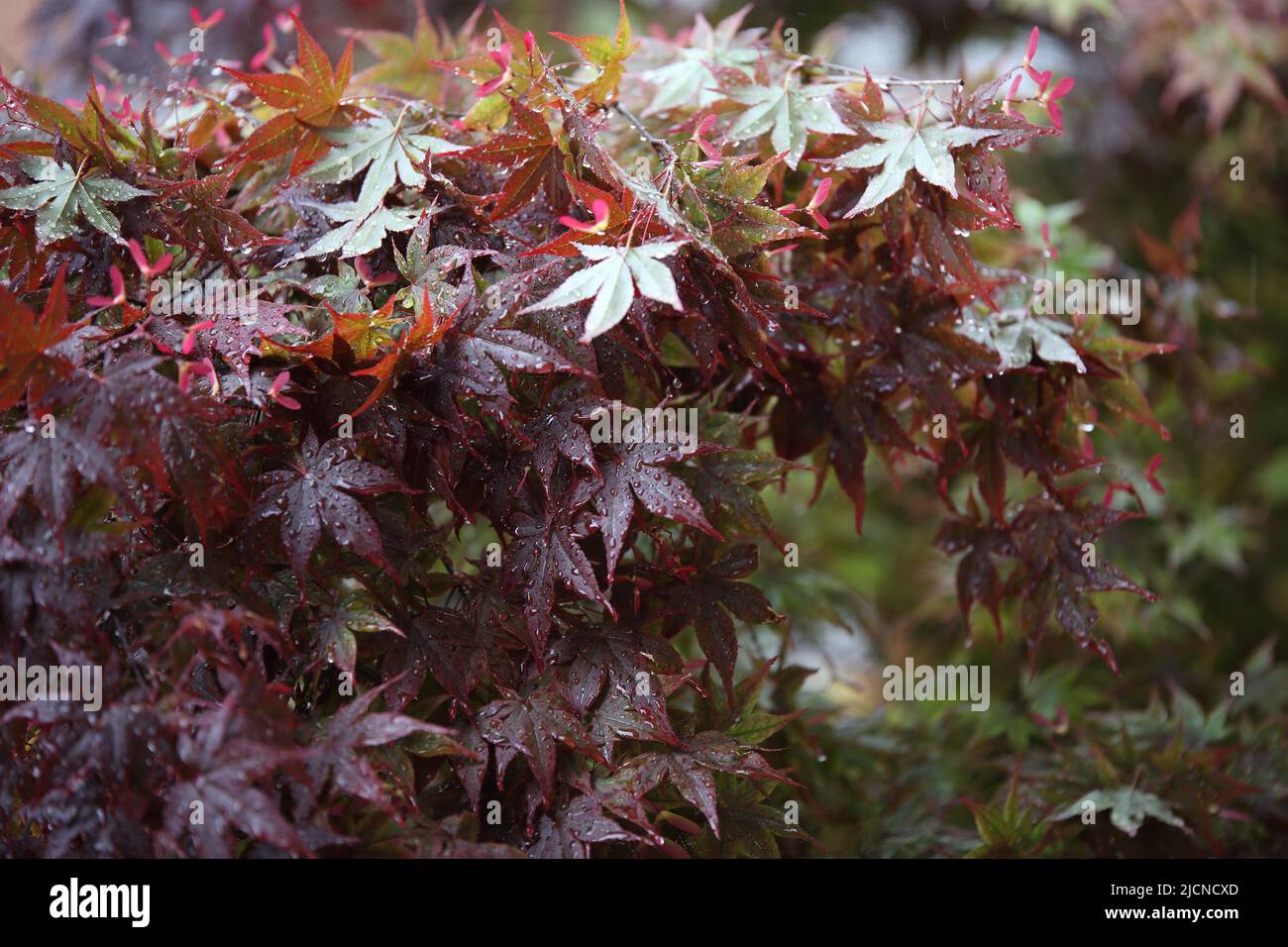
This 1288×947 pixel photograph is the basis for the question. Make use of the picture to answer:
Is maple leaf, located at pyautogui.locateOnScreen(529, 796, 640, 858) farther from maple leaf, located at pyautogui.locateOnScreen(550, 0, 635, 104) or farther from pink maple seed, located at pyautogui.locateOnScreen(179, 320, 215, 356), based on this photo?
maple leaf, located at pyautogui.locateOnScreen(550, 0, 635, 104)

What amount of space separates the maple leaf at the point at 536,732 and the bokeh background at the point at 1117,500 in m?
0.50

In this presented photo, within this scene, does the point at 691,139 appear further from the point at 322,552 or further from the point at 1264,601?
the point at 1264,601

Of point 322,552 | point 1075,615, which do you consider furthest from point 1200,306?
point 322,552

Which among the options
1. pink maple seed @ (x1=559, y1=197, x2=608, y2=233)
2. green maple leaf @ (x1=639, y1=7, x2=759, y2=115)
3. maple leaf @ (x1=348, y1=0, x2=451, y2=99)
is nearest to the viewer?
pink maple seed @ (x1=559, y1=197, x2=608, y2=233)

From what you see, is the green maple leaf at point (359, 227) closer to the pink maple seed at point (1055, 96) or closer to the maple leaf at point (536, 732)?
the maple leaf at point (536, 732)

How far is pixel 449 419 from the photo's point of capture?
98 cm

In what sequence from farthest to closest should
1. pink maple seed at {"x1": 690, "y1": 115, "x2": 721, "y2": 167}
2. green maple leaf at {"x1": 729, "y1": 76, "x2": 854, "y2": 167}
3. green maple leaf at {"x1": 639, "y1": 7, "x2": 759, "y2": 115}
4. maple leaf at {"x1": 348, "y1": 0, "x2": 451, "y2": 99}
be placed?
maple leaf at {"x1": 348, "y1": 0, "x2": 451, "y2": 99}, green maple leaf at {"x1": 639, "y1": 7, "x2": 759, "y2": 115}, green maple leaf at {"x1": 729, "y1": 76, "x2": 854, "y2": 167}, pink maple seed at {"x1": 690, "y1": 115, "x2": 721, "y2": 167}

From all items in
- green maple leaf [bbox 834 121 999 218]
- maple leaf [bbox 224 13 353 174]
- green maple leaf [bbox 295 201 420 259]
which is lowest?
green maple leaf [bbox 295 201 420 259]

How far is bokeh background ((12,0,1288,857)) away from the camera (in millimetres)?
1456

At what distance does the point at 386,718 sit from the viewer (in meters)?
0.88

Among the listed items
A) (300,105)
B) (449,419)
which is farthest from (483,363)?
(300,105)

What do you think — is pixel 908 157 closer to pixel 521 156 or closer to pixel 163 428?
pixel 521 156

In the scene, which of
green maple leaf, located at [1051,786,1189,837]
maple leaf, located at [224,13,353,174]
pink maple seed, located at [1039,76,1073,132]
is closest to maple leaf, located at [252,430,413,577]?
maple leaf, located at [224,13,353,174]

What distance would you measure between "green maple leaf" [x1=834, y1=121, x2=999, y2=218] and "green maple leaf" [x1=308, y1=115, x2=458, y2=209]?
436mm
